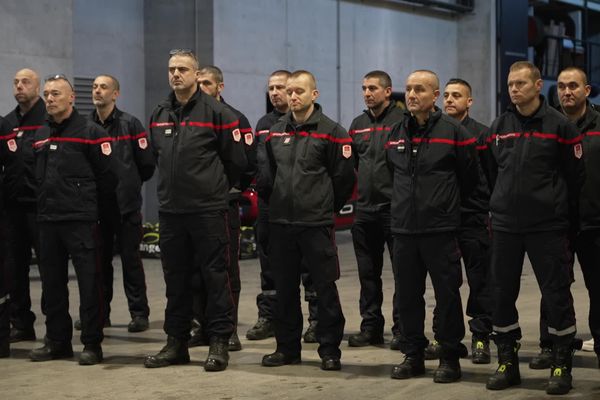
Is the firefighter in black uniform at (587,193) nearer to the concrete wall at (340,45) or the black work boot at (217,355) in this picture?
the black work boot at (217,355)

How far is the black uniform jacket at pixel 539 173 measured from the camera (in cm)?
615

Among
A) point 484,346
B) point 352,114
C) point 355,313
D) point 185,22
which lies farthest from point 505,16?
point 484,346

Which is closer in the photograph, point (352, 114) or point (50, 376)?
point (50, 376)

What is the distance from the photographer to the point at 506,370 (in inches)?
247

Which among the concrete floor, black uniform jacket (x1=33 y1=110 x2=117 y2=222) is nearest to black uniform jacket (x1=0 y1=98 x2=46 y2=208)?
black uniform jacket (x1=33 y1=110 x2=117 y2=222)

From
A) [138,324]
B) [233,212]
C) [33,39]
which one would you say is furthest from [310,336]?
[33,39]

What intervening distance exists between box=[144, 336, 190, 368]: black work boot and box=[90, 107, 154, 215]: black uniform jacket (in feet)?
6.18

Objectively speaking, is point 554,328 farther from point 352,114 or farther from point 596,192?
point 352,114

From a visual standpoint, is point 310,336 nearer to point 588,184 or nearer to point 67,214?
point 67,214

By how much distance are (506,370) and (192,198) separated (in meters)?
2.20

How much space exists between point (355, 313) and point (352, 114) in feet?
31.5

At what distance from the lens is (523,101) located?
6.25 metres

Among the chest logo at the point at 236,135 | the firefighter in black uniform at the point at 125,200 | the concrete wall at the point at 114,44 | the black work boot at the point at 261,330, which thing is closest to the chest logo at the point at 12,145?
the firefighter in black uniform at the point at 125,200

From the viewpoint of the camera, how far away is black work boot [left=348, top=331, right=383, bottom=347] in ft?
25.3
